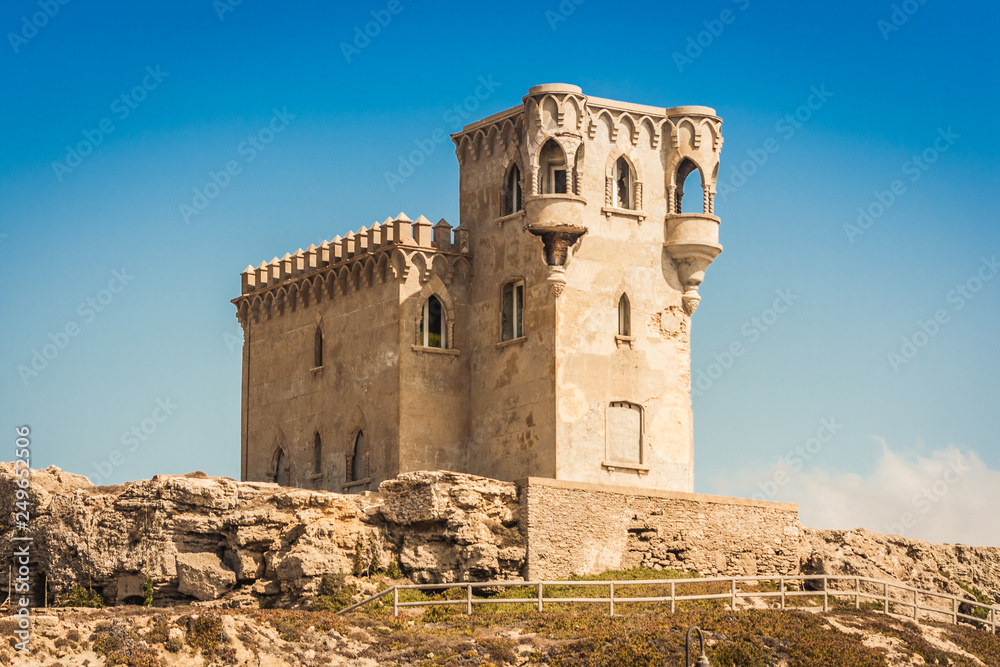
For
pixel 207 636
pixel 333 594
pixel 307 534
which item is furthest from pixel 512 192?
pixel 207 636

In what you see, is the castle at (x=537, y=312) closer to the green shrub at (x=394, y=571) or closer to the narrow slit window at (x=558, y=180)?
the narrow slit window at (x=558, y=180)

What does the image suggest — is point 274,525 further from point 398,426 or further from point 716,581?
point 716,581

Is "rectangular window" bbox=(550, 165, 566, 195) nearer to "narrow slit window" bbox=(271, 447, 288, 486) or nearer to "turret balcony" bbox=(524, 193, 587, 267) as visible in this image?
"turret balcony" bbox=(524, 193, 587, 267)

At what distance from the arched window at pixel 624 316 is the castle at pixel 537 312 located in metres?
0.05

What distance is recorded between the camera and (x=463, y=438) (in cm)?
6191

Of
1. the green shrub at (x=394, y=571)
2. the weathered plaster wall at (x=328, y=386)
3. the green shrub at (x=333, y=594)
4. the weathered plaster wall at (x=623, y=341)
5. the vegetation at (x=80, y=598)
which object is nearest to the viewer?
the green shrub at (x=333, y=594)

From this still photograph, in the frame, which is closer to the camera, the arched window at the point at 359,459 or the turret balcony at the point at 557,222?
the turret balcony at the point at 557,222

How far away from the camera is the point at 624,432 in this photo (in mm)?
60344

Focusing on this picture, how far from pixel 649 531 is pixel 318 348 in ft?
46.0

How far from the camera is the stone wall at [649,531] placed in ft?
181

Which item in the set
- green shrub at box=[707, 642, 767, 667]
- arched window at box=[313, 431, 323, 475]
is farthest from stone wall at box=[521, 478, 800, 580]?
arched window at box=[313, 431, 323, 475]

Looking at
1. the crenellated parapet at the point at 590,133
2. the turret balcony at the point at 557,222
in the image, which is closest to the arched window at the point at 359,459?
the turret balcony at the point at 557,222

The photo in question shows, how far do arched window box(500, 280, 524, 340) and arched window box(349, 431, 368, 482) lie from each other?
5.60m

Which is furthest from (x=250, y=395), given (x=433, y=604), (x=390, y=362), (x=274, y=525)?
(x=433, y=604)
